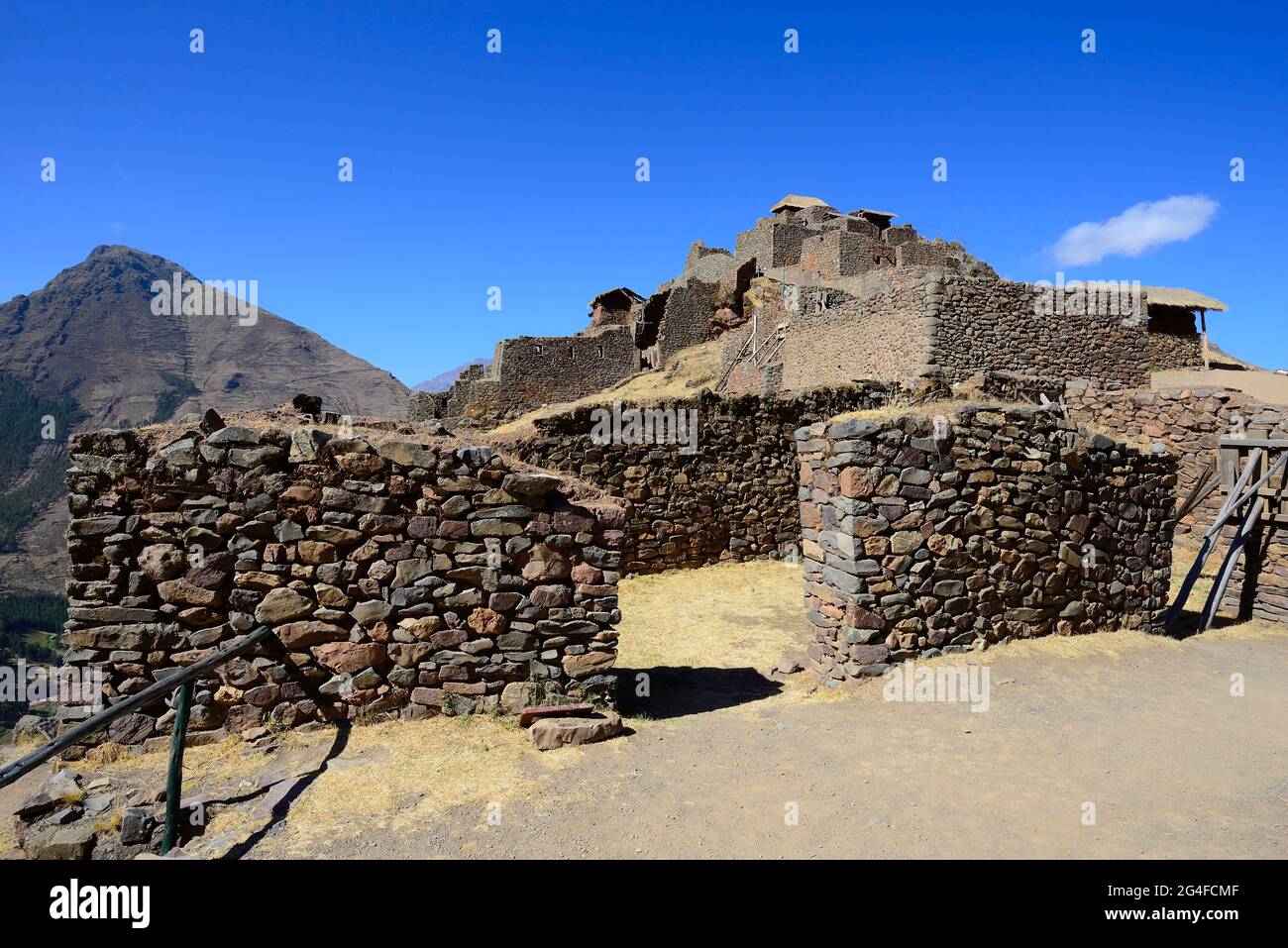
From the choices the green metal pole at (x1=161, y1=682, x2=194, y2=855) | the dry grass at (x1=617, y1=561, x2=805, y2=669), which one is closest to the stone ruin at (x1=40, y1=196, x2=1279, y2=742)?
the dry grass at (x1=617, y1=561, x2=805, y2=669)

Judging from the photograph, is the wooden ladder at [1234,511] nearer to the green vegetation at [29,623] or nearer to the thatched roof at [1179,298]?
the thatched roof at [1179,298]

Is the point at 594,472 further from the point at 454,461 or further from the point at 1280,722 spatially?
the point at 1280,722

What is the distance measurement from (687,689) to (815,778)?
2.66m

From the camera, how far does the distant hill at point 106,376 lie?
3489 inches

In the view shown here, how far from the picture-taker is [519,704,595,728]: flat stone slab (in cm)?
583

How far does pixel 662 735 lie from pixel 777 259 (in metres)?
34.9

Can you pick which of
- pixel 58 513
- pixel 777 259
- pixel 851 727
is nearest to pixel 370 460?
pixel 851 727


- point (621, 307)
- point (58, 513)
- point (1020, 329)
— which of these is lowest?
point (58, 513)

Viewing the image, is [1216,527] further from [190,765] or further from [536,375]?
[536,375]

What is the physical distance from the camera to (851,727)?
6379mm

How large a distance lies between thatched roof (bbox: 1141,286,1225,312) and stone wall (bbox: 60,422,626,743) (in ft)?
77.9

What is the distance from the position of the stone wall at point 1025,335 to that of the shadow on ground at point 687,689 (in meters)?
11.6
